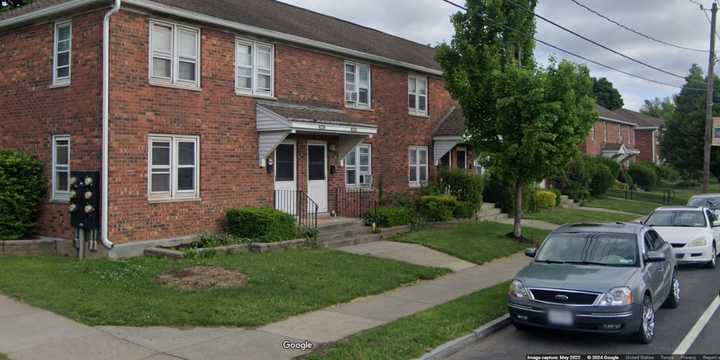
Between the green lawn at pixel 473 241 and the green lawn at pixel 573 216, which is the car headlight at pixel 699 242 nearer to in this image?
the green lawn at pixel 473 241

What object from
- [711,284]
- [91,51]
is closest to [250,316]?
[91,51]

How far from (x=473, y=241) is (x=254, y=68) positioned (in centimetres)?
718

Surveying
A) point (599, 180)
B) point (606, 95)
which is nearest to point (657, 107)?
point (606, 95)

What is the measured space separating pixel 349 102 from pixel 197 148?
5.93 meters

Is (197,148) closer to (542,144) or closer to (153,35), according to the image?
(153,35)

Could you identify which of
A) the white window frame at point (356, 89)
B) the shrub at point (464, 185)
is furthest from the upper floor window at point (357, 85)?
the shrub at point (464, 185)

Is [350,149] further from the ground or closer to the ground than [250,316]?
further from the ground

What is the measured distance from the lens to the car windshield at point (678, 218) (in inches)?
584

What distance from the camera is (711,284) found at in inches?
477

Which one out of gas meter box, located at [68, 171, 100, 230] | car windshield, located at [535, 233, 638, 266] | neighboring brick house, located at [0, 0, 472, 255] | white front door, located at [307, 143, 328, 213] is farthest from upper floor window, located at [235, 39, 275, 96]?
car windshield, located at [535, 233, 638, 266]

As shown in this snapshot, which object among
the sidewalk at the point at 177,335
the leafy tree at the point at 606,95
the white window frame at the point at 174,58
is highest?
the leafy tree at the point at 606,95

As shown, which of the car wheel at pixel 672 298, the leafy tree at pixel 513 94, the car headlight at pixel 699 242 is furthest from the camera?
the leafy tree at pixel 513 94

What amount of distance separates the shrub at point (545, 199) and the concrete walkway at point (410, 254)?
37.4ft

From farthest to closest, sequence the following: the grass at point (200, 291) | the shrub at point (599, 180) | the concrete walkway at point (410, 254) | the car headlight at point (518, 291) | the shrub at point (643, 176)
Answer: the shrub at point (643, 176) → the shrub at point (599, 180) → the concrete walkway at point (410, 254) → the grass at point (200, 291) → the car headlight at point (518, 291)
